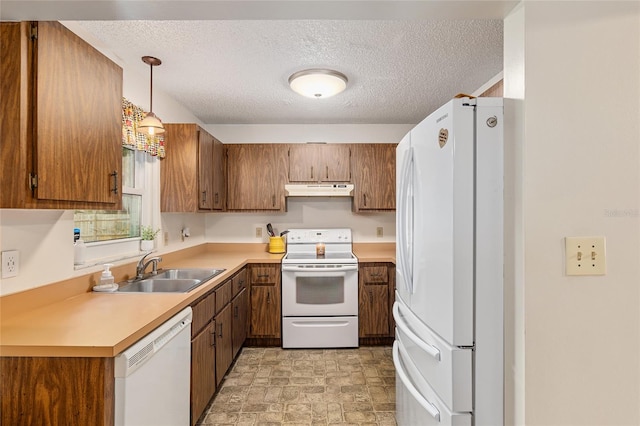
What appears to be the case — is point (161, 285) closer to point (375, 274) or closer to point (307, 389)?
point (307, 389)

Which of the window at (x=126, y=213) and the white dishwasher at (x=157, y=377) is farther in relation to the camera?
the window at (x=126, y=213)

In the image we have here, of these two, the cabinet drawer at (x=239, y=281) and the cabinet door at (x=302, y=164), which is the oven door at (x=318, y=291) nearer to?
the cabinet drawer at (x=239, y=281)

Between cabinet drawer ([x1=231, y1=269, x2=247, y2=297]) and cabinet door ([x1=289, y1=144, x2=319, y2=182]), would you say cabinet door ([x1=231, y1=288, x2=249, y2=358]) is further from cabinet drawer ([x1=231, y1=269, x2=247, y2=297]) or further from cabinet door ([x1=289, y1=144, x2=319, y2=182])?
cabinet door ([x1=289, y1=144, x2=319, y2=182])

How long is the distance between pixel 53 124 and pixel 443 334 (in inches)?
65.7

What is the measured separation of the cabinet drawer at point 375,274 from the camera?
3.35 meters

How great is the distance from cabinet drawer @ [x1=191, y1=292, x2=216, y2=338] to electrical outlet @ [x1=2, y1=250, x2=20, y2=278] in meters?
0.80

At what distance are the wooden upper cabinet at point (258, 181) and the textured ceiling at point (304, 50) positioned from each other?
60cm

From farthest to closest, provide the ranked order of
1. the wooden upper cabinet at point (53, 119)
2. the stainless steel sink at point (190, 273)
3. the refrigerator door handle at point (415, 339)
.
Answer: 1. the stainless steel sink at point (190, 273)
2. the refrigerator door handle at point (415, 339)
3. the wooden upper cabinet at point (53, 119)

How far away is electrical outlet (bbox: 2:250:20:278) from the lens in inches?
57.0

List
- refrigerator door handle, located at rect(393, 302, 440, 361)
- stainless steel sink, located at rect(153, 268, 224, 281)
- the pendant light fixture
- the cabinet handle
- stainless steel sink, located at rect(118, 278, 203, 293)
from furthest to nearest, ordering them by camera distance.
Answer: stainless steel sink, located at rect(153, 268, 224, 281) < stainless steel sink, located at rect(118, 278, 203, 293) < the pendant light fixture < the cabinet handle < refrigerator door handle, located at rect(393, 302, 440, 361)

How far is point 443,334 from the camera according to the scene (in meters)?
1.32

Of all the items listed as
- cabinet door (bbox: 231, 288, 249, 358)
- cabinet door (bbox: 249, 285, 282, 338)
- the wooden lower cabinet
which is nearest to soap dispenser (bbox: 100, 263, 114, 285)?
the wooden lower cabinet

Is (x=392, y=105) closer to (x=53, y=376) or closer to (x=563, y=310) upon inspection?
(x=563, y=310)

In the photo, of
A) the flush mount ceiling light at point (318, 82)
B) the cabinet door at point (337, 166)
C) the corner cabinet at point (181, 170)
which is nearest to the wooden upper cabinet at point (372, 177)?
the cabinet door at point (337, 166)
